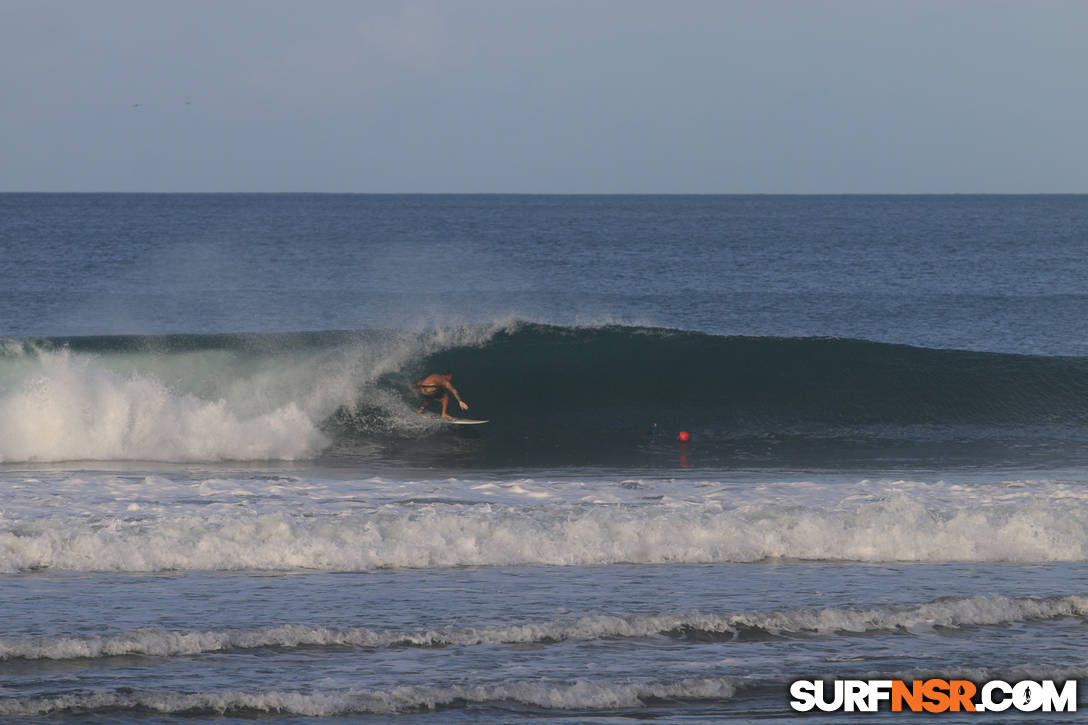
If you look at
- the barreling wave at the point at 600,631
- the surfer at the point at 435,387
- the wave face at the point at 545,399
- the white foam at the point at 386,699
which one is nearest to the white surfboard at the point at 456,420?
the surfer at the point at 435,387

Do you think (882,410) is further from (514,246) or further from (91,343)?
(514,246)

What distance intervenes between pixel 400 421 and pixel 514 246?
64082mm

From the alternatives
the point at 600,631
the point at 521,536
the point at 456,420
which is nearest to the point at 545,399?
the point at 456,420

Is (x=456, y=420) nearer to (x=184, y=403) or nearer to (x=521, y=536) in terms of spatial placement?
(x=184, y=403)

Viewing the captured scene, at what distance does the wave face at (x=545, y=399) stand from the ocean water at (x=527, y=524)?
8 centimetres

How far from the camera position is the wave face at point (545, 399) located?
16562 millimetres

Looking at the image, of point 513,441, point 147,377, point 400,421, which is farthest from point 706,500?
point 147,377

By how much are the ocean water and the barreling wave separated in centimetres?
2

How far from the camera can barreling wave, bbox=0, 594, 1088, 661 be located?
7.76 metres

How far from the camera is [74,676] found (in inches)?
288

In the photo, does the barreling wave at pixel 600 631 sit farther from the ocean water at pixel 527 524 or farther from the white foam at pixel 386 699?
the white foam at pixel 386 699

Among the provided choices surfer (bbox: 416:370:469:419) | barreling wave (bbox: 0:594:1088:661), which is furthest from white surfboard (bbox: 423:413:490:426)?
barreling wave (bbox: 0:594:1088:661)

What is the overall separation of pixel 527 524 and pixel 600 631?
9.37 feet

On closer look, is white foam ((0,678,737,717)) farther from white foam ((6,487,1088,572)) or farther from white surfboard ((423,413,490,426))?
white surfboard ((423,413,490,426))
